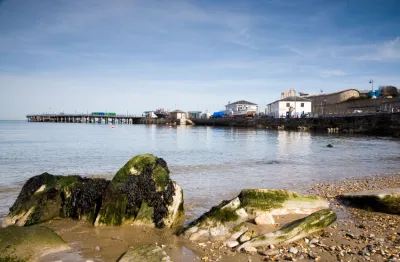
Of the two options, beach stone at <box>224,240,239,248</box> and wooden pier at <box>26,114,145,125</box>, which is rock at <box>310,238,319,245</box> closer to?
beach stone at <box>224,240,239,248</box>

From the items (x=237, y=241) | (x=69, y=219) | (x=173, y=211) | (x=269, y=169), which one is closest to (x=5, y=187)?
(x=69, y=219)

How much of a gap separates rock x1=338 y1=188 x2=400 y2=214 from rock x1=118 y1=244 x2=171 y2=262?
6.32 m

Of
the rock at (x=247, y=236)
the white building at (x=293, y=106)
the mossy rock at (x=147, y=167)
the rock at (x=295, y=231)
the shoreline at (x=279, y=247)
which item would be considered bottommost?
the shoreline at (x=279, y=247)

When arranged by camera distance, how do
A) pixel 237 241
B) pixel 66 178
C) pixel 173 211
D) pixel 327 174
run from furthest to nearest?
1. pixel 327 174
2. pixel 66 178
3. pixel 173 211
4. pixel 237 241

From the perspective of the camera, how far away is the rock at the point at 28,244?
5.91 m

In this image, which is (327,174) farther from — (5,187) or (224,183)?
(5,187)

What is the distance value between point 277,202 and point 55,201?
20.9 feet

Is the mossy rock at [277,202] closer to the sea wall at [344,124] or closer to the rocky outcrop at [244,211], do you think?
the rocky outcrop at [244,211]

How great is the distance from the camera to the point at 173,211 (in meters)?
8.45

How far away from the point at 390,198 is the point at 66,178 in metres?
9.55

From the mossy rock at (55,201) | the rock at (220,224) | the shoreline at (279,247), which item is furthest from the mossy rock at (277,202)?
the mossy rock at (55,201)

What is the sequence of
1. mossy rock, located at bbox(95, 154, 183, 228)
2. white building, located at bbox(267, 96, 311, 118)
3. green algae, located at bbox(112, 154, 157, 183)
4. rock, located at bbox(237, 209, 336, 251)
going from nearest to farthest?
1. rock, located at bbox(237, 209, 336, 251)
2. mossy rock, located at bbox(95, 154, 183, 228)
3. green algae, located at bbox(112, 154, 157, 183)
4. white building, located at bbox(267, 96, 311, 118)

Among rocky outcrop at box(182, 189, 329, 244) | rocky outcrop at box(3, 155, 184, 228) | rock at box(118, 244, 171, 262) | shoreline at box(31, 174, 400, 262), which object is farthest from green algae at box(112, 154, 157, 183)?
rock at box(118, 244, 171, 262)

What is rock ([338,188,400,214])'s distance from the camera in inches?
342
